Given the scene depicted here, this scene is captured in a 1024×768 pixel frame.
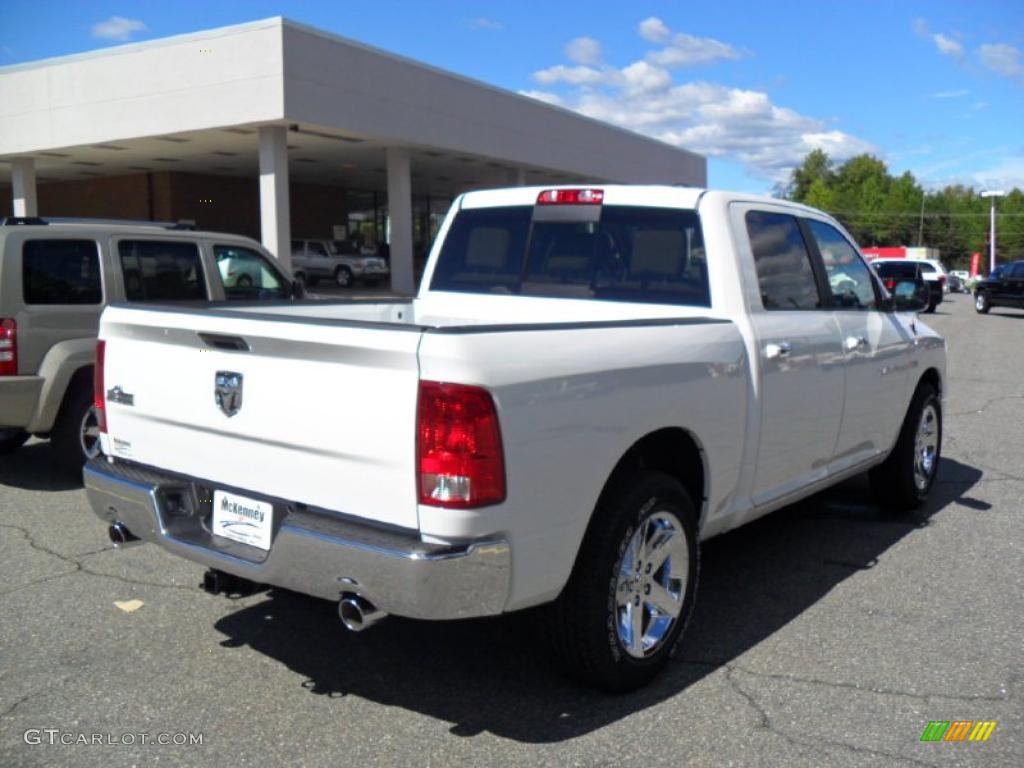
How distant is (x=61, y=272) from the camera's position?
23.6 ft

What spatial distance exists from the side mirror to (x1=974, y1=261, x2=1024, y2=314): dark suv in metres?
27.8

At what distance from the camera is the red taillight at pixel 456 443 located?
300 centimetres

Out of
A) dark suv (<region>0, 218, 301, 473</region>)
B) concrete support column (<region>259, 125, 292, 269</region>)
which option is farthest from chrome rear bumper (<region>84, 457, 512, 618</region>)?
concrete support column (<region>259, 125, 292, 269</region>)

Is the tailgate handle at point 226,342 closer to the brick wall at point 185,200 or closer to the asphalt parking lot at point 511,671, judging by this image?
the asphalt parking lot at point 511,671

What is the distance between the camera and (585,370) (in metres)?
3.38

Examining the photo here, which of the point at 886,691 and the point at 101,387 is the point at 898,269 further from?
the point at 101,387

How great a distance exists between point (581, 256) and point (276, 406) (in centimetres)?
211

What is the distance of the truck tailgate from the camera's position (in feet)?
10.2

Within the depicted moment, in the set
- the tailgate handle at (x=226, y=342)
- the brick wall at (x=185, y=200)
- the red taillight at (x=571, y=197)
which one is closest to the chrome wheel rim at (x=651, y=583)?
the tailgate handle at (x=226, y=342)

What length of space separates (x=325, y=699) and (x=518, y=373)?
1.59 meters

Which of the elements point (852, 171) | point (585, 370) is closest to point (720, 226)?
point (585, 370)

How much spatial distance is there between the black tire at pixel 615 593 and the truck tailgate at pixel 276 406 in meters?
0.77

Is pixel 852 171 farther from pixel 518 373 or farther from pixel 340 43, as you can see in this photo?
pixel 518 373

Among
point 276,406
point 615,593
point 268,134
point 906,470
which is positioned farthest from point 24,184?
point 615,593
